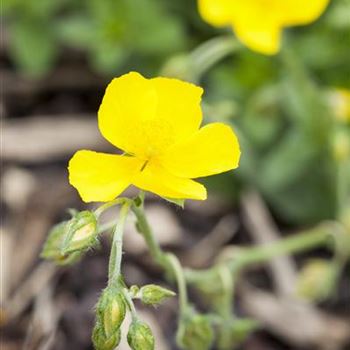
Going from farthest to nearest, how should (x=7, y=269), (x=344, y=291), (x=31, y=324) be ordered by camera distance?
(x=344, y=291), (x=7, y=269), (x=31, y=324)

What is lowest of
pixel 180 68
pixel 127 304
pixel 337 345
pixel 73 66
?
pixel 337 345

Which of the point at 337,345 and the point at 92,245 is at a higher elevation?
the point at 92,245

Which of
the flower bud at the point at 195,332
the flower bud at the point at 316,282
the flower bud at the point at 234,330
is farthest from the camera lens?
the flower bud at the point at 316,282

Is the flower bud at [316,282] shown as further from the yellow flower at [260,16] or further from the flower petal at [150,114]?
the flower petal at [150,114]

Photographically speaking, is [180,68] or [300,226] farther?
[300,226]

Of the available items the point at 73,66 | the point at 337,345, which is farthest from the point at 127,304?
the point at 73,66

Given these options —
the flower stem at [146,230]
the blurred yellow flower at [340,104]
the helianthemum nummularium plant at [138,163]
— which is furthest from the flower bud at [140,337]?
the blurred yellow flower at [340,104]

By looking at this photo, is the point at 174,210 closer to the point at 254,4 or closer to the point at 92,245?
the point at 254,4
